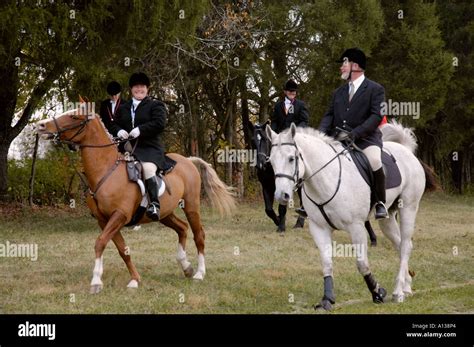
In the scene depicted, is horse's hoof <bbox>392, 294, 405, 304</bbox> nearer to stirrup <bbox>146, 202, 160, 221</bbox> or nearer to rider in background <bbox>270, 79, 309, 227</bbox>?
stirrup <bbox>146, 202, 160, 221</bbox>

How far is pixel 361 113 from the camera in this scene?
29.9 ft

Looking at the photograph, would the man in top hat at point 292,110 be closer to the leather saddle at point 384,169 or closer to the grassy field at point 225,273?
the grassy field at point 225,273

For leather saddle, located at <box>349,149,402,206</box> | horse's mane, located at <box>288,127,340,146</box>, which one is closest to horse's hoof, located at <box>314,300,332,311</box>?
leather saddle, located at <box>349,149,402,206</box>

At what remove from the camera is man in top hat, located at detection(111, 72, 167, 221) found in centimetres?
949

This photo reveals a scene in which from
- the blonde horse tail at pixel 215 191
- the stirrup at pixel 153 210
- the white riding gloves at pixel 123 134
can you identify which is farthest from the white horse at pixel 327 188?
the blonde horse tail at pixel 215 191

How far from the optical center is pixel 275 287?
32.1 ft

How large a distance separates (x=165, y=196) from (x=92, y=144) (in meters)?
1.25

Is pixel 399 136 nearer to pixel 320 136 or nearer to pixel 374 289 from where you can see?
pixel 320 136

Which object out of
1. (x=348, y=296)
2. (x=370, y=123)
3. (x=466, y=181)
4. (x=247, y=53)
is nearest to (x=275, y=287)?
(x=348, y=296)
